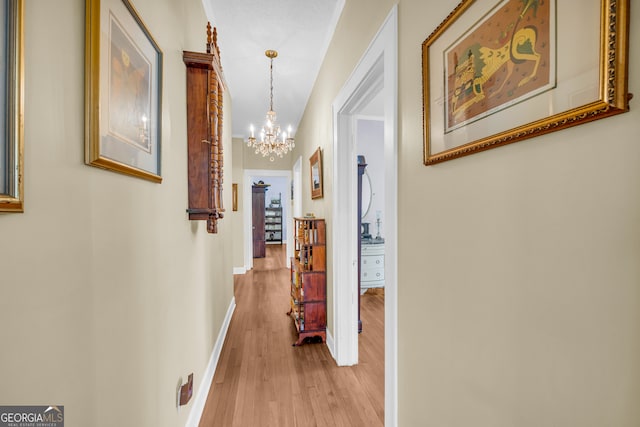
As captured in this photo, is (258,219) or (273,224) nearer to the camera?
(258,219)

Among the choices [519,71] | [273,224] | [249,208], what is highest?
[519,71]

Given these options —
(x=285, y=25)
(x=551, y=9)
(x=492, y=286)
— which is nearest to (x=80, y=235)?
(x=492, y=286)

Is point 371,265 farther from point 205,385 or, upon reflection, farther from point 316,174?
point 205,385

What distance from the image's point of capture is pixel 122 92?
2.95 feet

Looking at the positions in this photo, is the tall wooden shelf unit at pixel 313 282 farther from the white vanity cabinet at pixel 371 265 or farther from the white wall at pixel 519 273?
the white wall at pixel 519 273

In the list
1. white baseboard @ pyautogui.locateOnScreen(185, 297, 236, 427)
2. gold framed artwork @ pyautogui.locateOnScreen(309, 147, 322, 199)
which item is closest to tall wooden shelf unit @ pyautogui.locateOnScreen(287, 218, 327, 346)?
gold framed artwork @ pyautogui.locateOnScreen(309, 147, 322, 199)

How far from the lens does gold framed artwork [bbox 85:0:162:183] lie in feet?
2.42

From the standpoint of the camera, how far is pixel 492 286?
0.83m

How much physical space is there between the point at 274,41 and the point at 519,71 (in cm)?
240

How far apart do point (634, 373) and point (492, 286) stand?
325mm

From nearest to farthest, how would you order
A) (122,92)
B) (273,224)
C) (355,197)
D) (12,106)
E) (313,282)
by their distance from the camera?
1. (12,106)
2. (122,92)
3. (355,197)
4. (313,282)
5. (273,224)

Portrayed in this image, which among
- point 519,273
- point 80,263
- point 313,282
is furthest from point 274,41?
point 519,273

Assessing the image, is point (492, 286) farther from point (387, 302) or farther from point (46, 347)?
point (46, 347)

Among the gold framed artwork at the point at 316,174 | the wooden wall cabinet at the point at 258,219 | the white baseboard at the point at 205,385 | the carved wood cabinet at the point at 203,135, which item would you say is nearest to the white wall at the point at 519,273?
the carved wood cabinet at the point at 203,135
